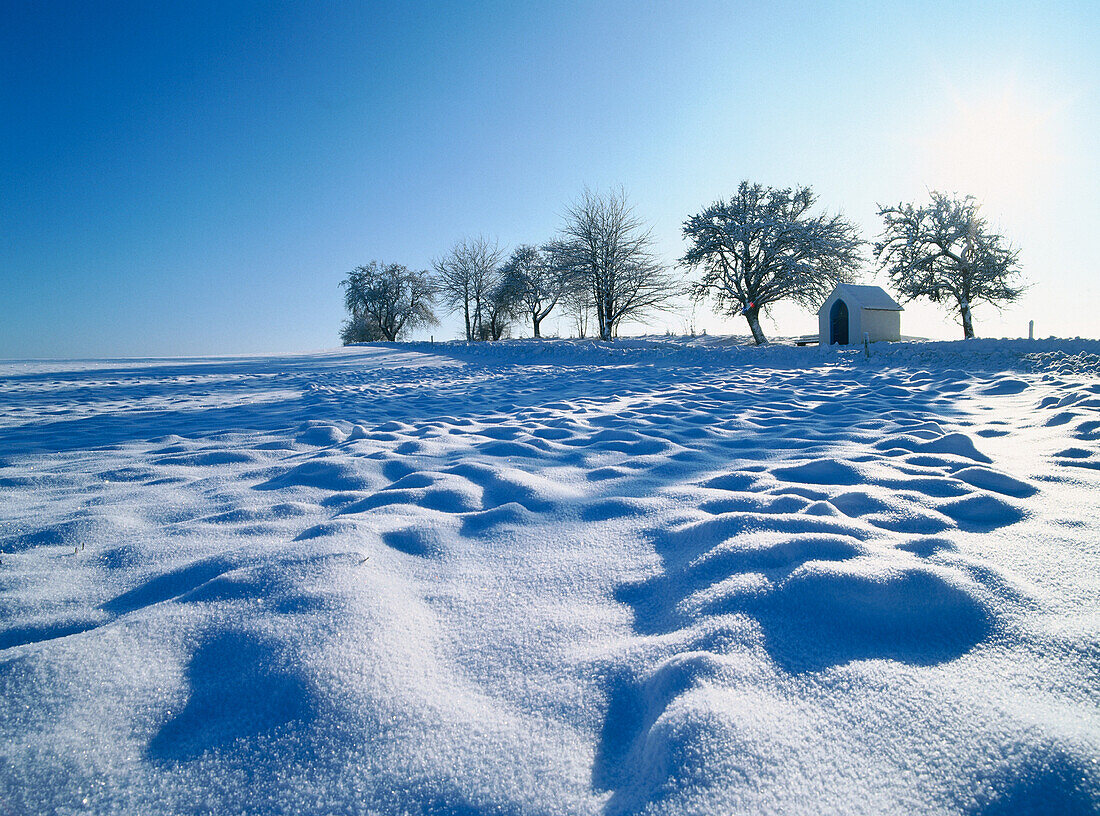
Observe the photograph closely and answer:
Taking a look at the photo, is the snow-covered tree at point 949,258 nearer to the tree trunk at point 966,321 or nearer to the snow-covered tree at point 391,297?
the tree trunk at point 966,321

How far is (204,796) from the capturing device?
31.2 inches

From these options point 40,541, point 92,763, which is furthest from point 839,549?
point 40,541

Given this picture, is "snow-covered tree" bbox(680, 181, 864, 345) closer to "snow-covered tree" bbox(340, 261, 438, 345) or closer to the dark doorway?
the dark doorway

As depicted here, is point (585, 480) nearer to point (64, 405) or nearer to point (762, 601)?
point (762, 601)

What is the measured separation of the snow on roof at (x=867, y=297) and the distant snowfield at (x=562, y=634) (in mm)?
18938

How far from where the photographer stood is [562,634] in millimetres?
1212

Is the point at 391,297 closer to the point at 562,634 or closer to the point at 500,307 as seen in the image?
the point at 500,307

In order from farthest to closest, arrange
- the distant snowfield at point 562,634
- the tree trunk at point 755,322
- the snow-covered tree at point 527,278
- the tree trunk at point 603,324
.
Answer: the snow-covered tree at point 527,278, the tree trunk at point 603,324, the tree trunk at point 755,322, the distant snowfield at point 562,634

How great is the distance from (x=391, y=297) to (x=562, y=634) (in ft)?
133

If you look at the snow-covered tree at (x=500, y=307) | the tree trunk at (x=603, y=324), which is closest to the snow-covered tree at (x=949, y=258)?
the tree trunk at (x=603, y=324)

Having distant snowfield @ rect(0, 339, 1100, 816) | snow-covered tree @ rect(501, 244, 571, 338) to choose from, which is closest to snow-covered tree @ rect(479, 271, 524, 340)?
snow-covered tree @ rect(501, 244, 571, 338)

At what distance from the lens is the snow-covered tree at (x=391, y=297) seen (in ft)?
125

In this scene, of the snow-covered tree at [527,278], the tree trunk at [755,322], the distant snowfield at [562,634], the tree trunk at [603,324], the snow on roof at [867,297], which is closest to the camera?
the distant snowfield at [562,634]

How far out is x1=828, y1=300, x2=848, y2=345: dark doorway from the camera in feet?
62.8
